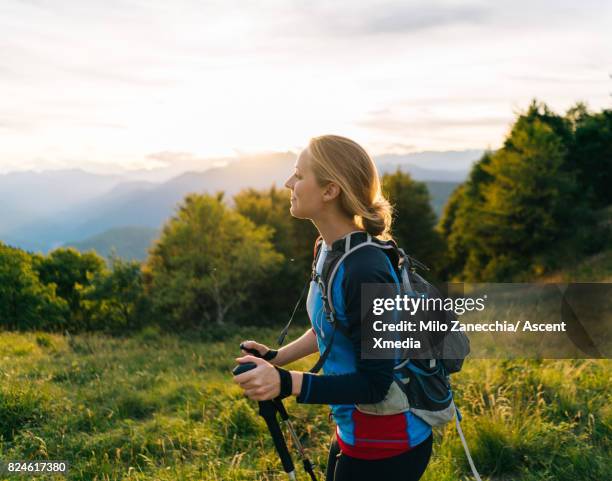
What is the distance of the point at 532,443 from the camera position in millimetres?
4258

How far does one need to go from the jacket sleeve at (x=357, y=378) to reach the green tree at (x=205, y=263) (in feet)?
114

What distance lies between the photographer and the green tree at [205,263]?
119 ft

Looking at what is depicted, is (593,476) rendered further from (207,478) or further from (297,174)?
(297,174)

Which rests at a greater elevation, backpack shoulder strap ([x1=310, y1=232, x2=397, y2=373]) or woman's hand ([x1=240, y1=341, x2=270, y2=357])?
backpack shoulder strap ([x1=310, y1=232, x2=397, y2=373])

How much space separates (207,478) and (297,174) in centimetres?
276

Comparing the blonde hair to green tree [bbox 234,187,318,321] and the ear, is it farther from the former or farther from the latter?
green tree [bbox 234,187,318,321]

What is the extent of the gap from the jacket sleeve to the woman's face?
1.40 feet

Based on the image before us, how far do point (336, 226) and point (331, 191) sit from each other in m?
0.17

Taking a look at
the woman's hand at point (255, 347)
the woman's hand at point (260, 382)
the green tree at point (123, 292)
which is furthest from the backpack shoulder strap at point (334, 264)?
the green tree at point (123, 292)

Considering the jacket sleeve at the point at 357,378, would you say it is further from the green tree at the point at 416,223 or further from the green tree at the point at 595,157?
the green tree at the point at 416,223

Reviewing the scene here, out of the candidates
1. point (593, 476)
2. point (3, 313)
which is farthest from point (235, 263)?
point (593, 476)

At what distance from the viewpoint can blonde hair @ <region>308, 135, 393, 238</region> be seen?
7.36 ft

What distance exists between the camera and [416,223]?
150ft

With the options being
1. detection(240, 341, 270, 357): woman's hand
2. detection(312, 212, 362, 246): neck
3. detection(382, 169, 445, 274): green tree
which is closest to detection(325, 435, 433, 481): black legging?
detection(240, 341, 270, 357): woman's hand
